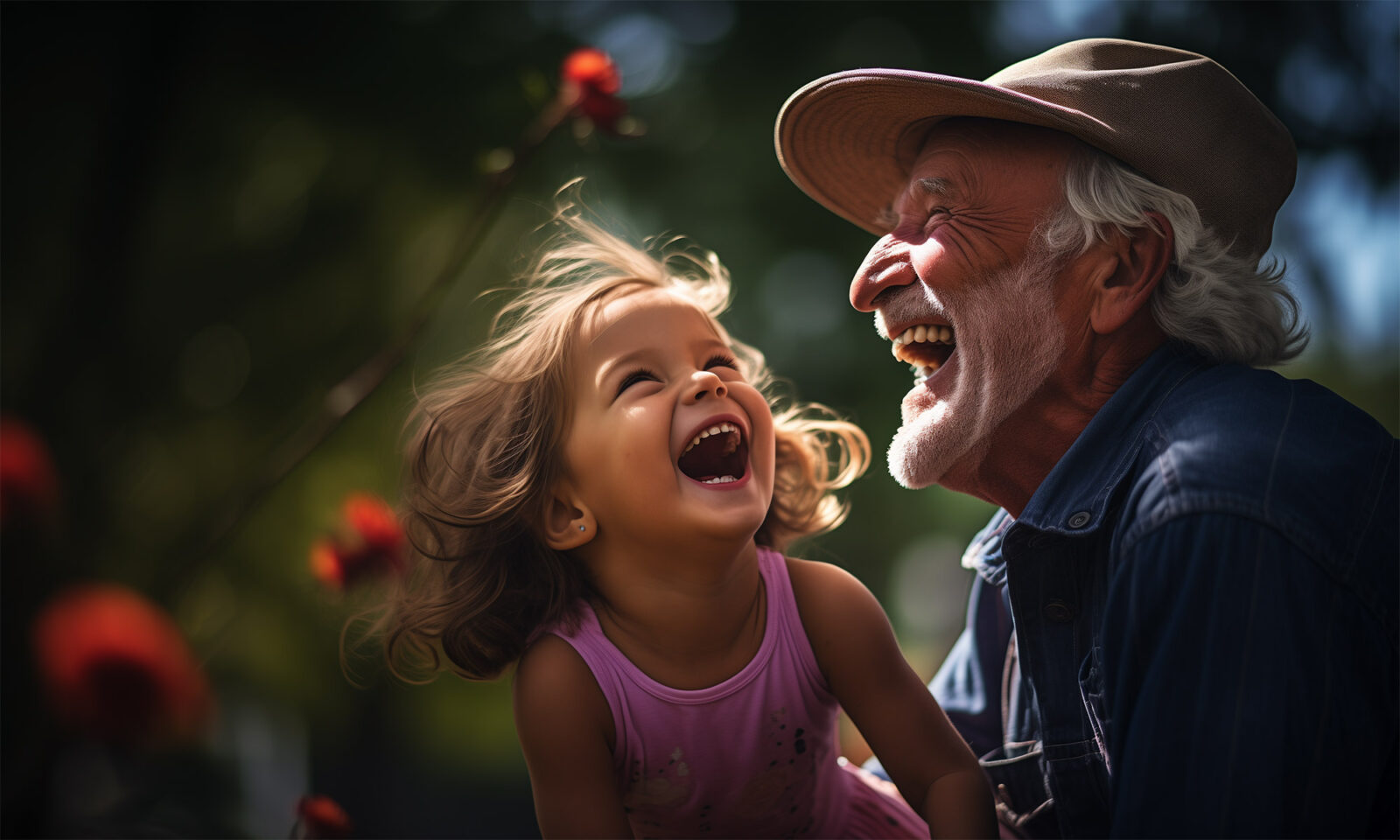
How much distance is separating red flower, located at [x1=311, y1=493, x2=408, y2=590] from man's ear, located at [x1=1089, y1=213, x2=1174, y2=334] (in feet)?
4.21

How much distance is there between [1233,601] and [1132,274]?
64 centimetres

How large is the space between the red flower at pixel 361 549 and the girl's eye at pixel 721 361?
0.65 meters

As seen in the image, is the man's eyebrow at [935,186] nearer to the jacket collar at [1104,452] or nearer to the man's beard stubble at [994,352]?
the man's beard stubble at [994,352]

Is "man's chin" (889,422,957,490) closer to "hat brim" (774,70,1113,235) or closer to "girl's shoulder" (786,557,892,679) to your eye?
"girl's shoulder" (786,557,892,679)

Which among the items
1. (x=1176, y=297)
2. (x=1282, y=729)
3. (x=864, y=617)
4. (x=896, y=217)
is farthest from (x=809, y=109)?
(x=1282, y=729)

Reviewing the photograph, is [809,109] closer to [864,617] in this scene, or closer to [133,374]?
[864,617]

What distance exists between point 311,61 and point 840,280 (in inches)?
77.8

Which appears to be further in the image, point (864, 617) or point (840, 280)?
point (840, 280)

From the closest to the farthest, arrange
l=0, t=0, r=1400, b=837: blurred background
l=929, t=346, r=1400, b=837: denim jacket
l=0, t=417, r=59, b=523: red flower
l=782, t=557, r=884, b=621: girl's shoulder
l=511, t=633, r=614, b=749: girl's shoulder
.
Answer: l=929, t=346, r=1400, b=837: denim jacket
l=0, t=417, r=59, b=523: red flower
l=511, t=633, r=614, b=749: girl's shoulder
l=782, t=557, r=884, b=621: girl's shoulder
l=0, t=0, r=1400, b=837: blurred background

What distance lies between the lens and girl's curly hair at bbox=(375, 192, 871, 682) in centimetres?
153

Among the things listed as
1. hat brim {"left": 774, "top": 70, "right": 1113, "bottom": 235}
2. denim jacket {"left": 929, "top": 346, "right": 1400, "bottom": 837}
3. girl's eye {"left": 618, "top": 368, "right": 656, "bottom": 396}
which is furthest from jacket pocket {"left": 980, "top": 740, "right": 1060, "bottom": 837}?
hat brim {"left": 774, "top": 70, "right": 1113, "bottom": 235}

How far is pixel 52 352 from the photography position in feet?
5.58

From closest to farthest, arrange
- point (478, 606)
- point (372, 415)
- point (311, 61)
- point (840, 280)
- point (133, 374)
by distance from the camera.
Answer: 1. point (478, 606)
2. point (133, 374)
3. point (311, 61)
4. point (372, 415)
5. point (840, 280)

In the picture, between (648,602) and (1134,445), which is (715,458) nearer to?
(648,602)
